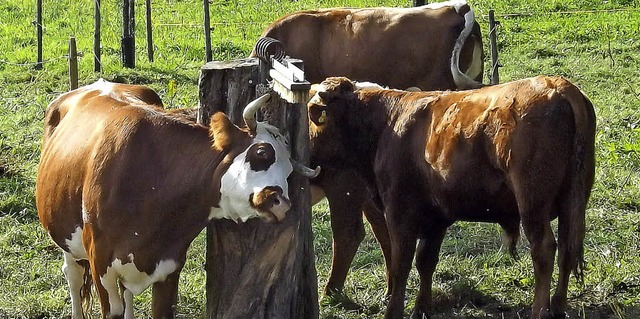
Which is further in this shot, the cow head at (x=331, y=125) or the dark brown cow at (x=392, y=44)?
the dark brown cow at (x=392, y=44)

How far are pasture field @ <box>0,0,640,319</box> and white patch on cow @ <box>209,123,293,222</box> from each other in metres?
1.64

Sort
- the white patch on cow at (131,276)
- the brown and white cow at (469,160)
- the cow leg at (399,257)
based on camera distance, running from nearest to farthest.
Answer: the white patch on cow at (131,276)
the brown and white cow at (469,160)
the cow leg at (399,257)

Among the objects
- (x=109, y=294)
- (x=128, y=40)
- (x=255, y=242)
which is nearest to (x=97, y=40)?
(x=128, y=40)

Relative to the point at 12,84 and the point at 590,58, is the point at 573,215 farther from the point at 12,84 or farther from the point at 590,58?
the point at 12,84

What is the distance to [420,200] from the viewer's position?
20.2 ft

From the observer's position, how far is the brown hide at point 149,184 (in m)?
4.72

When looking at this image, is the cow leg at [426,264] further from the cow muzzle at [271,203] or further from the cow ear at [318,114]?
the cow muzzle at [271,203]

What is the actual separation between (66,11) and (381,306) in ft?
44.1

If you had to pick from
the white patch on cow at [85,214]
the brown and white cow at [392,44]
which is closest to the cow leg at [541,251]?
the white patch on cow at [85,214]

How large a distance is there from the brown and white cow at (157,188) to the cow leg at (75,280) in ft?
2.04

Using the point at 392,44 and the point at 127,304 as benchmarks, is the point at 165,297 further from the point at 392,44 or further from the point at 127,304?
the point at 392,44

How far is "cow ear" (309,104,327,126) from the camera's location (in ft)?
21.0

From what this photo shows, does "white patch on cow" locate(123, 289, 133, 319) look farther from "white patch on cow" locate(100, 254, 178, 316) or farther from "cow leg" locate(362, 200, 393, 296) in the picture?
"cow leg" locate(362, 200, 393, 296)

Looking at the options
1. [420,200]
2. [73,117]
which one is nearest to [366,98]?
[420,200]
